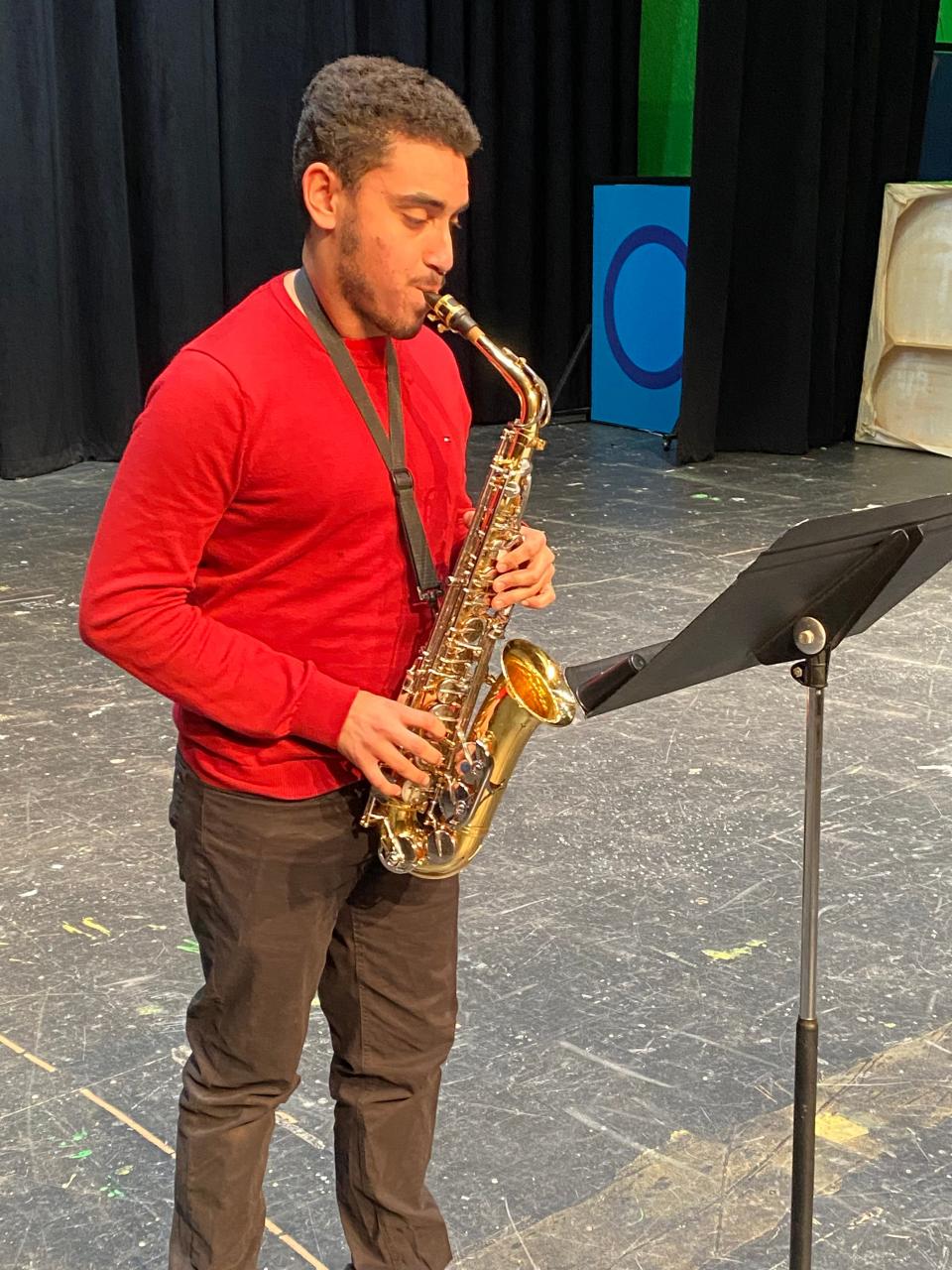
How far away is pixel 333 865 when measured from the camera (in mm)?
1828

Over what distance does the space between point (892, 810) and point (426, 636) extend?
2.07m

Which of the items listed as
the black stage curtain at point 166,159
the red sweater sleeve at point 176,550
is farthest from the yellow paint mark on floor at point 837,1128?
the black stage curtain at point 166,159

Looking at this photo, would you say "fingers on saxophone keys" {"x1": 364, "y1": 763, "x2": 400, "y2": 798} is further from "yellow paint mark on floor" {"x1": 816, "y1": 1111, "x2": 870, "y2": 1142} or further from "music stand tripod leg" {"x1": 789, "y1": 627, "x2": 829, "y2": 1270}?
"yellow paint mark on floor" {"x1": 816, "y1": 1111, "x2": 870, "y2": 1142}

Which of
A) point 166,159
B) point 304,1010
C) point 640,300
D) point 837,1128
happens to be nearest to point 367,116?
point 304,1010

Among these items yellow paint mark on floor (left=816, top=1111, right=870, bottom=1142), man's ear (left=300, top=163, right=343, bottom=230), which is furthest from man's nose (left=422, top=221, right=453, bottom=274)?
yellow paint mark on floor (left=816, top=1111, right=870, bottom=1142)

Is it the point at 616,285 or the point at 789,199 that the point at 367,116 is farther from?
the point at 616,285

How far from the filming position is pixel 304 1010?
6.02ft

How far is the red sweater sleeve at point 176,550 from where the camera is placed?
1.62 m

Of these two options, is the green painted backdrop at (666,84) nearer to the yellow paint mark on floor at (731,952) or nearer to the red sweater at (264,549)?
the yellow paint mark on floor at (731,952)

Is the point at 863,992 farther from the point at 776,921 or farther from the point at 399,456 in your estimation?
the point at 399,456

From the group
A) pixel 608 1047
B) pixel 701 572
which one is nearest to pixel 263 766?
pixel 608 1047

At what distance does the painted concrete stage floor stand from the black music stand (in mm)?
470

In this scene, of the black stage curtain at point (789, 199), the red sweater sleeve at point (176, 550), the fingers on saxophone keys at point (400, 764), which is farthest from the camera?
the black stage curtain at point (789, 199)

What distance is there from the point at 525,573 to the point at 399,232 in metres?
0.45
